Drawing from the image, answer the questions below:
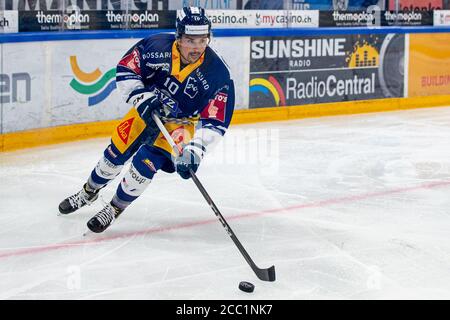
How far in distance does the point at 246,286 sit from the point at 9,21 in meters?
4.12

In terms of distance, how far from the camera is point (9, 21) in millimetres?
7320

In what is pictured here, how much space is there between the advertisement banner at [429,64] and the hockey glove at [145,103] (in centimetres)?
637

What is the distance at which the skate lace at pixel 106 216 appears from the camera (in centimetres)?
480

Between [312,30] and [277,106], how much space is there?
86 cm

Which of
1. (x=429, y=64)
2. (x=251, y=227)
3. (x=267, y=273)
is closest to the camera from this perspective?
(x=267, y=273)

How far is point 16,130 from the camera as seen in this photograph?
Answer: 731 cm

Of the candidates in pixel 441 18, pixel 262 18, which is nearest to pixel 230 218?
pixel 262 18

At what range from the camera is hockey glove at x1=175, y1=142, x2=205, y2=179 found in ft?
14.7

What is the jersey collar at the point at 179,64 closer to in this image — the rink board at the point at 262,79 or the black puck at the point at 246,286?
the black puck at the point at 246,286

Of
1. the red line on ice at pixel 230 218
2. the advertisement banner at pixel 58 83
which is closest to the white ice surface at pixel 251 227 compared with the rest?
the red line on ice at pixel 230 218

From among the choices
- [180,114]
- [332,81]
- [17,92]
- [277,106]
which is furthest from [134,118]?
[332,81]

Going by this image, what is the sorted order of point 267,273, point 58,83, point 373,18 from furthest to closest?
point 373,18 → point 58,83 → point 267,273

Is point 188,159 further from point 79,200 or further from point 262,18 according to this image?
point 262,18

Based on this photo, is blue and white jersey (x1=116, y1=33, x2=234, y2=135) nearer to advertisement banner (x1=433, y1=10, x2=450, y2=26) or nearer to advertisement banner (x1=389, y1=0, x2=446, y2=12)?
advertisement banner (x1=389, y1=0, x2=446, y2=12)
